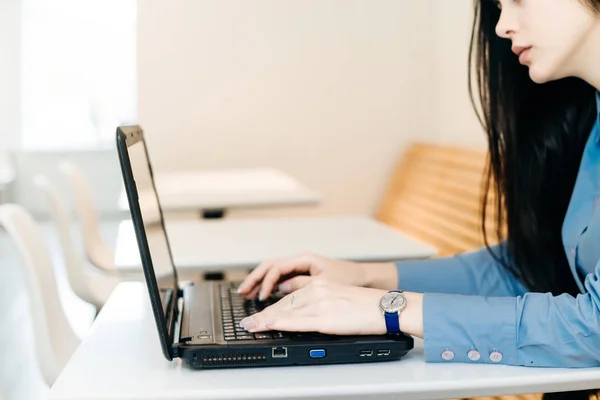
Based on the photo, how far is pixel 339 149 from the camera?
4457mm

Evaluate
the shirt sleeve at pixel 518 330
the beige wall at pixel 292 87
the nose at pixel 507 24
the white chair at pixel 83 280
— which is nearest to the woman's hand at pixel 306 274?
the shirt sleeve at pixel 518 330

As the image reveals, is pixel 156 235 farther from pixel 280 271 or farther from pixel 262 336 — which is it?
pixel 262 336

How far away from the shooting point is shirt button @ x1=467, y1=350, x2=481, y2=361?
1068 mm

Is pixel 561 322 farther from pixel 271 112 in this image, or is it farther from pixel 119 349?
pixel 271 112

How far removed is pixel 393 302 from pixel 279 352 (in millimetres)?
179

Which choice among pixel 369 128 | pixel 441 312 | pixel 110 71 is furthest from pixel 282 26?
pixel 441 312

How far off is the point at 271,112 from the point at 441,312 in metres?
3.35

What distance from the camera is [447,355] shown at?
1.06m

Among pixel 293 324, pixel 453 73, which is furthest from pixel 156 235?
pixel 453 73

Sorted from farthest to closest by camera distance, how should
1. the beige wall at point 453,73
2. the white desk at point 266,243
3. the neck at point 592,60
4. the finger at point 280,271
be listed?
the beige wall at point 453,73
the white desk at point 266,243
the finger at point 280,271
the neck at point 592,60

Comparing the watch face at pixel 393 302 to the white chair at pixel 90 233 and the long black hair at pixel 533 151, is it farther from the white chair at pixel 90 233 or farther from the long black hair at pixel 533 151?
the white chair at pixel 90 233

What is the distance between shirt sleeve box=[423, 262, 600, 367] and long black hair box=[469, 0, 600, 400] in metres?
0.38

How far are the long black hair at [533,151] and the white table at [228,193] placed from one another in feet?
4.89

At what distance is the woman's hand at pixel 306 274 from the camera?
1422mm
